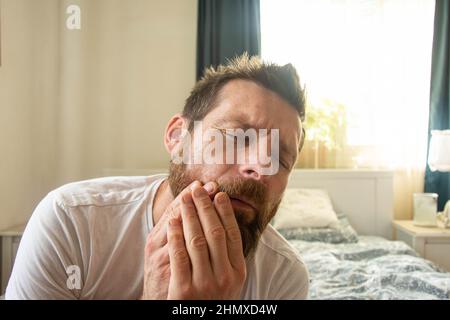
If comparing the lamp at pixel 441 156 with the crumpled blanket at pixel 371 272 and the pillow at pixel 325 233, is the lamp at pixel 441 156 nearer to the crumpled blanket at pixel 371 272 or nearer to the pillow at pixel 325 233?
the crumpled blanket at pixel 371 272

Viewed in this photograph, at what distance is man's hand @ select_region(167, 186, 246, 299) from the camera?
302mm

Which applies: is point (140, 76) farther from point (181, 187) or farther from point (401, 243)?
point (401, 243)

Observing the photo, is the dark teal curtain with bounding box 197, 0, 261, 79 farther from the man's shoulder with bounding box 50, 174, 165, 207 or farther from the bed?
the bed

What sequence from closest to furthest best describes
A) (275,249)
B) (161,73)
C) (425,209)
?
(275,249) → (161,73) → (425,209)

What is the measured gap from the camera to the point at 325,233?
4.16ft

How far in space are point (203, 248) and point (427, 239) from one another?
92 cm

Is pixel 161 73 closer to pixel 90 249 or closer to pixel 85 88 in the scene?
pixel 85 88

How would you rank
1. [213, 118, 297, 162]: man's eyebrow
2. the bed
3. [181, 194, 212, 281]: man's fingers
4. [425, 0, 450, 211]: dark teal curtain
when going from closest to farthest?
[181, 194, 212, 281]: man's fingers, [213, 118, 297, 162]: man's eyebrow, [425, 0, 450, 211]: dark teal curtain, the bed

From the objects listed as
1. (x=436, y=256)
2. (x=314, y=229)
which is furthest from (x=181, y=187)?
(x=314, y=229)

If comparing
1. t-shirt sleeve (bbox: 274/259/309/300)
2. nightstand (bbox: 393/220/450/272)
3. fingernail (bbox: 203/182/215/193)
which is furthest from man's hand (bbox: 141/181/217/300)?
nightstand (bbox: 393/220/450/272)

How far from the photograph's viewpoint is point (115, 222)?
0.44 metres

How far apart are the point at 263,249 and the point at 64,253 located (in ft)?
0.93

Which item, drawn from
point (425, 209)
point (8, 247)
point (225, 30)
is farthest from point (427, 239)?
point (8, 247)

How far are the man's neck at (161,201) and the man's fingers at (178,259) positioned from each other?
5.7 inches
